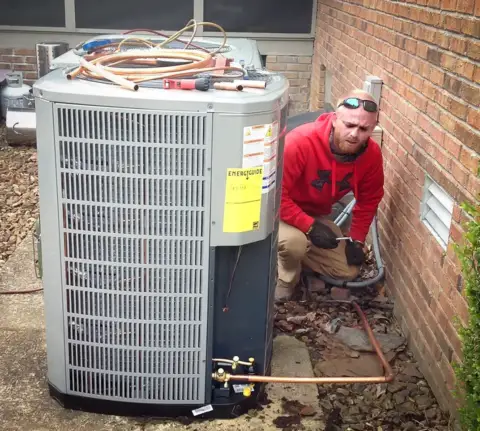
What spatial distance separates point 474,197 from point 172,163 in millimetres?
1254

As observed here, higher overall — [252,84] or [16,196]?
[252,84]

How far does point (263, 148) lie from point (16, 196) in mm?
4042

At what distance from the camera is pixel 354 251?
159 inches

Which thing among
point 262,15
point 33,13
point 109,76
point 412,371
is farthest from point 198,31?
point 109,76

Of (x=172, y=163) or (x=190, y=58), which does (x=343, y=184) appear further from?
(x=172, y=163)

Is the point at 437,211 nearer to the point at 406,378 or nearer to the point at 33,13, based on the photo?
the point at 406,378

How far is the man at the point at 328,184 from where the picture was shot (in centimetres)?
359

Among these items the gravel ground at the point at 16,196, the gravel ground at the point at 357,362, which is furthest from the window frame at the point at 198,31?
the gravel ground at the point at 357,362

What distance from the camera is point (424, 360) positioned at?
10.8 feet

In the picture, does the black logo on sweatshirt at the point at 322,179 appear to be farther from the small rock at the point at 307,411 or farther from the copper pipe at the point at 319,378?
the small rock at the point at 307,411

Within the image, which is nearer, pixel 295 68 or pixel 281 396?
pixel 281 396

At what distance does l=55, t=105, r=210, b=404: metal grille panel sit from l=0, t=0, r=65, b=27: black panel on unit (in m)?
6.31

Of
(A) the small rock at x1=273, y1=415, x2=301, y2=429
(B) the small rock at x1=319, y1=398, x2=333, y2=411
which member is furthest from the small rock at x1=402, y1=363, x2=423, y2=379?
(A) the small rock at x1=273, y1=415, x2=301, y2=429

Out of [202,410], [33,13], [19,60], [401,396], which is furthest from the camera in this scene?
[19,60]
